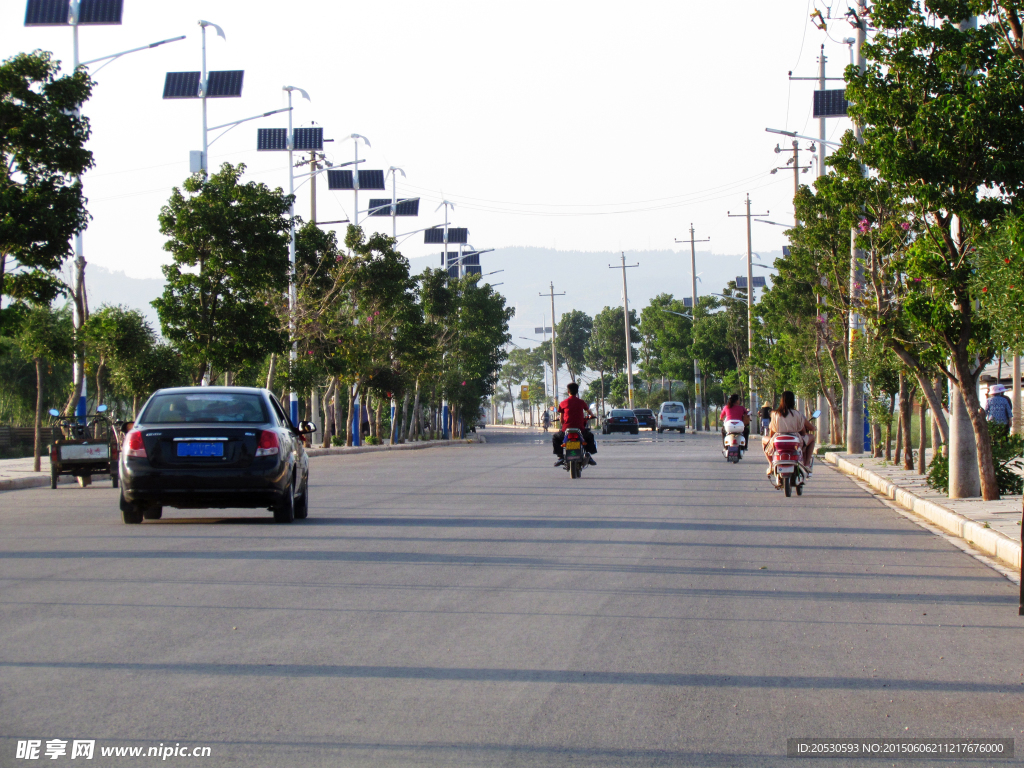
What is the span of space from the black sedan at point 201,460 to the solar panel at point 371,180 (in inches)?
1825

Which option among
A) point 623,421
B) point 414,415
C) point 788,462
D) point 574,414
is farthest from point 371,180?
point 788,462

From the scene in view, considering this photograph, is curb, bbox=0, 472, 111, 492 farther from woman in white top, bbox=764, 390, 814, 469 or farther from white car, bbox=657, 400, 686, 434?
white car, bbox=657, 400, 686, 434

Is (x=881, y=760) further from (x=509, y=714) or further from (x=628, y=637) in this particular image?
(x=628, y=637)

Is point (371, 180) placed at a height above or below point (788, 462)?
above

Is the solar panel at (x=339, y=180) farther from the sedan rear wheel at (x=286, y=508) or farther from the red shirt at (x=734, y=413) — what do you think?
the sedan rear wheel at (x=286, y=508)

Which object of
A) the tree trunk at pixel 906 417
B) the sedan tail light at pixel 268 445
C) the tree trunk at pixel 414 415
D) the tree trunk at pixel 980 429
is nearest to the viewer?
the sedan tail light at pixel 268 445

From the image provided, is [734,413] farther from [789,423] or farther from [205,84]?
[205,84]

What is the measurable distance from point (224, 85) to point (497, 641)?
3300cm

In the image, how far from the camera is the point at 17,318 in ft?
67.0

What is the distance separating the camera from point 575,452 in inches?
890

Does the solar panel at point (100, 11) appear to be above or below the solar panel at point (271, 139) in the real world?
below

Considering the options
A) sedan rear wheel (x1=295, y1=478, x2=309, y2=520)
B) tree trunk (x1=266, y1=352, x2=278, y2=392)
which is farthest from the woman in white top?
tree trunk (x1=266, y1=352, x2=278, y2=392)

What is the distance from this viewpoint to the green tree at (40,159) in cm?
1923

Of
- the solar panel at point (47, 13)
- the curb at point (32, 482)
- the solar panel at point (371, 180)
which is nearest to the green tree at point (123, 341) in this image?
the curb at point (32, 482)
